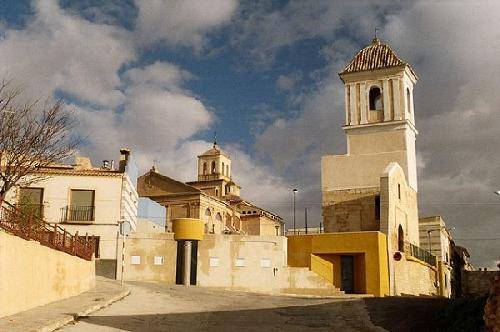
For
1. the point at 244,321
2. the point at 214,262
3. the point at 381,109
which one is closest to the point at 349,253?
the point at 214,262

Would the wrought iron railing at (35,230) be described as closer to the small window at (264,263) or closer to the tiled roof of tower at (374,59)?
the small window at (264,263)

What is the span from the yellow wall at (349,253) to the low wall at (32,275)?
1477 centimetres

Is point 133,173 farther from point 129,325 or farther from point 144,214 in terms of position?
point 129,325

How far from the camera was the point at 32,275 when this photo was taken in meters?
15.5

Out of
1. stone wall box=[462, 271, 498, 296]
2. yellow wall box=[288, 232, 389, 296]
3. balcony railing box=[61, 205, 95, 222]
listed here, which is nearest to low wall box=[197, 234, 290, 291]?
yellow wall box=[288, 232, 389, 296]

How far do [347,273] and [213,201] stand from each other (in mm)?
29121

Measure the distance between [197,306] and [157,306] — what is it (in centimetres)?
132

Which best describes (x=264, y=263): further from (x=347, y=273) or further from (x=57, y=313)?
(x=57, y=313)

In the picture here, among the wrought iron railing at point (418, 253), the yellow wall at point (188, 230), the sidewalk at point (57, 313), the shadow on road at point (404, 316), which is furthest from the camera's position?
the wrought iron railing at point (418, 253)

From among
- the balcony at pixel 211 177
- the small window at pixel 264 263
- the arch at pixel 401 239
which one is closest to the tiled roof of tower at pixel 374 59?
the arch at pixel 401 239

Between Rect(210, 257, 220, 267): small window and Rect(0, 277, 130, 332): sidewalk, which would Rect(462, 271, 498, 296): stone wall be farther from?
Rect(0, 277, 130, 332): sidewalk

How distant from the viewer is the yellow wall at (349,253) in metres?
31.0

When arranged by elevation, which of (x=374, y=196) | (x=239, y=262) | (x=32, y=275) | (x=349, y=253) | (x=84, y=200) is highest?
(x=374, y=196)

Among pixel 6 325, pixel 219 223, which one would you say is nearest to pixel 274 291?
pixel 6 325
